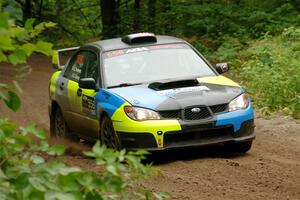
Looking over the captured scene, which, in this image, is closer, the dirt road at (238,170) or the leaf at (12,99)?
the leaf at (12,99)

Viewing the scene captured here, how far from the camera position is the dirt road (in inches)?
310

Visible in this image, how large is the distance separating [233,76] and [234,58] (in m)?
2.25

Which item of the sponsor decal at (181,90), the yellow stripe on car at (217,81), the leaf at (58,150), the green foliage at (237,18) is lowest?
the green foliage at (237,18)

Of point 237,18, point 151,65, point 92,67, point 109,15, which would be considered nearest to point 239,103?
point 151,65

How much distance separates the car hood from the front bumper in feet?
0.97

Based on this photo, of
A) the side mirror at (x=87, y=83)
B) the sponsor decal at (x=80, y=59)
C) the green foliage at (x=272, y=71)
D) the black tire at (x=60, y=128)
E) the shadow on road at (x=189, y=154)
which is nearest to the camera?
the shadow on road at (x=189, y=154)

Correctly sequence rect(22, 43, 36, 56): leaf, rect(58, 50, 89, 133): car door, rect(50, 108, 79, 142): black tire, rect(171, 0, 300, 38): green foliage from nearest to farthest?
rect(22, 43, 36, 56): leaf < rect(58, 50, 89, 133): car door < rect(50, 108, 79, 142): black tire < rect(171, 0, 300, 38): green foliage

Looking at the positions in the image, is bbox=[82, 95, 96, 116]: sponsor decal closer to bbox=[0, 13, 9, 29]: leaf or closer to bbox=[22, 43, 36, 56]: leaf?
bbox=[22, 43, 36, 56]: leaf

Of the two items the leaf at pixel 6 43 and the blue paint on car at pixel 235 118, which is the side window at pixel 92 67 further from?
the leaf at pixel 6 43

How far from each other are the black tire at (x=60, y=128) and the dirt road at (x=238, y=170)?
1405 millimetres

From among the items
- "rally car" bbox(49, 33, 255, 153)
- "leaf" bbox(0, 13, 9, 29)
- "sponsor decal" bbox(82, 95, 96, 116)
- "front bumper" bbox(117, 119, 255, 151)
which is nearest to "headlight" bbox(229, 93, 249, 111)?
"rally car" bbox(49, 33, 255, 153)

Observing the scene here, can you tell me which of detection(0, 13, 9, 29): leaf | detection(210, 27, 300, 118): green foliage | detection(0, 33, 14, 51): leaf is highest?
detection(0, 13, 9, 29): leaf

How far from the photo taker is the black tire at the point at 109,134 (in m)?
9.55

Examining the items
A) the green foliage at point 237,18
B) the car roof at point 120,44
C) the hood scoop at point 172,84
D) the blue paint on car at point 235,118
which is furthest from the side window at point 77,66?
the green foliage at point 237,18
